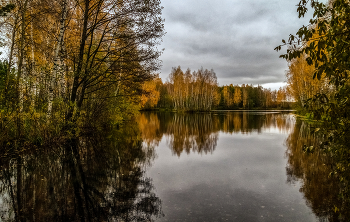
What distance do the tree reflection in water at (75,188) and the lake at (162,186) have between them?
0.07 feet

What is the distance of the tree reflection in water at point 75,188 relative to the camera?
179 inches

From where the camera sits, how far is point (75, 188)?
5875 millimetres

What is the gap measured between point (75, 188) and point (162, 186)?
8.14 ft

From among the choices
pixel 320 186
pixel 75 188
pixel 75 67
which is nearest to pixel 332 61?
pixel 320 186

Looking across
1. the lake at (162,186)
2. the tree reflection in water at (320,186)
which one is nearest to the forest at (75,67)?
the lake at (162,186)

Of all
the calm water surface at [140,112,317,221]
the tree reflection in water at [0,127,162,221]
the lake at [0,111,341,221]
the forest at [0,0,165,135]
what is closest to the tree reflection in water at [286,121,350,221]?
the lake at [0,111,341,221]

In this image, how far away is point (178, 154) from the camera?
10734 mm

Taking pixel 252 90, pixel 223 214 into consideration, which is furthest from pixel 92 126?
pixel 252 90

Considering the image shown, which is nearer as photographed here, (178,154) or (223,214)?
(223,214)

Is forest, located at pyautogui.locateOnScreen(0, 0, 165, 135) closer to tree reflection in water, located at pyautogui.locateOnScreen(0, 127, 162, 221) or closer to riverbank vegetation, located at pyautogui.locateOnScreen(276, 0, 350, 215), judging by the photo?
tree reflection in water, located at pyautogui.locateOnScreen(0, 127, 162, 221)

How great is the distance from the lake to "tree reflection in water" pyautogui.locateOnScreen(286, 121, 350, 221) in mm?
23

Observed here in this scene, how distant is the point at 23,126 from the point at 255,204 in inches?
379

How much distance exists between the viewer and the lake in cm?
468

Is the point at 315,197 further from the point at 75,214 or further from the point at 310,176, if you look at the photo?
the point at 75,214
